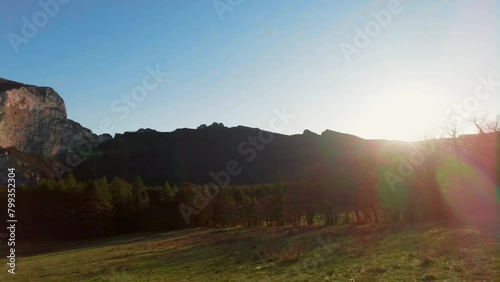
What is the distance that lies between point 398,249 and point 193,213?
8442 cm

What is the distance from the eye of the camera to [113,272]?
2869 cm

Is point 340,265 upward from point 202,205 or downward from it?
downward

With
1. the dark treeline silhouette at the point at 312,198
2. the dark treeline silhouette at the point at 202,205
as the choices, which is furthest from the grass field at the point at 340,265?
the dark treeline silhouette at the point at 202,205

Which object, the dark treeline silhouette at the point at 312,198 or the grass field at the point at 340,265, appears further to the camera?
the dark treeline silhouette at the point at 312,198

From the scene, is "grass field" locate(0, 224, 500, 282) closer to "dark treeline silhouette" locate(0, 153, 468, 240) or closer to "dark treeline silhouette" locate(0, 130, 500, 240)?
"dark treeline silhouette" locate(0, 130, 500, 240)

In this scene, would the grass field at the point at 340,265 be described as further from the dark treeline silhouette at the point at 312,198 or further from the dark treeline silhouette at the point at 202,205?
the dark treeline silhouette at the point at 202,205

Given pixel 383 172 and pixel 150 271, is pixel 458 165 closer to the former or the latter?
pixel 383 172

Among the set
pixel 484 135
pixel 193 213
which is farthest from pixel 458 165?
pixel 193 213

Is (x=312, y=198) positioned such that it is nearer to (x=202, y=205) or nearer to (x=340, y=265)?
(x=202, y=205)

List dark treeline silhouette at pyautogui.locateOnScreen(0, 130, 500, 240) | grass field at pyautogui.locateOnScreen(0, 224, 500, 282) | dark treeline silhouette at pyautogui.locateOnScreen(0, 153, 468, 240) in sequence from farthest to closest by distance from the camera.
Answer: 1. dark treeline silhouette at pyautogui.locateOnScreen(0, 153, 468, 240)
2. dark treeline silhouette at pyautogui.locateOnScreen(0, 130, 500, 240)
3. grass field at pyautogui.locateOnScreen(0, 224, 500, 282)

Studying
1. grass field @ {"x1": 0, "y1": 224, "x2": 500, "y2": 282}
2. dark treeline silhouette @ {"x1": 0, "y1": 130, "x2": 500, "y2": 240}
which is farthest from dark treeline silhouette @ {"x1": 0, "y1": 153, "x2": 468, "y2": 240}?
grass field @ {"x1": 0, "y1": 224, "x2": 500, "y2": 282}

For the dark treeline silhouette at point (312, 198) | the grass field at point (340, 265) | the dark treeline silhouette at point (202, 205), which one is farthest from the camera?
the dark treeline silhouette at point (202, 205)

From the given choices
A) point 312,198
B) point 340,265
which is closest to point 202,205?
point 312,198

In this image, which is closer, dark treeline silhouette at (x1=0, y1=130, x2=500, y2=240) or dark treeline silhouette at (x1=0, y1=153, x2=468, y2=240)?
dark treeline silhouette at (x1=0, y1=130, x2=500, y2=240)
